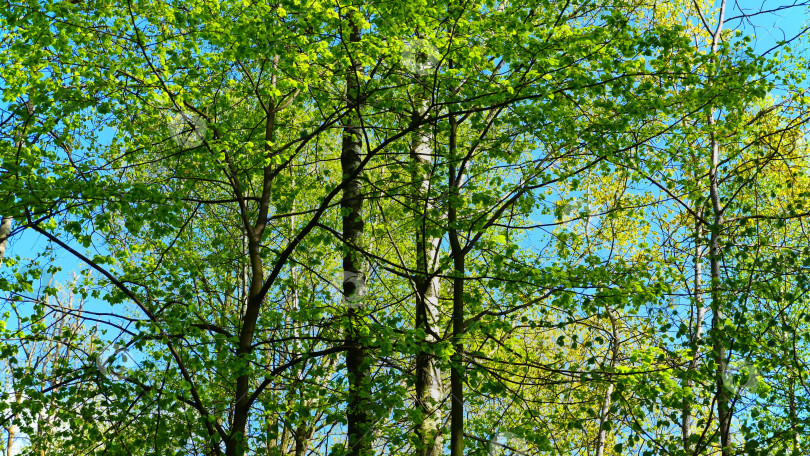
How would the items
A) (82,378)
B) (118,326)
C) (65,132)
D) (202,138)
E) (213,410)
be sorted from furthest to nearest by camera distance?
(213,410) < (65,132) < (202,138) < (82,378) < (118,326)

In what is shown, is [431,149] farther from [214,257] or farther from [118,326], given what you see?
[118,326]

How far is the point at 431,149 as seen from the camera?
1000cm

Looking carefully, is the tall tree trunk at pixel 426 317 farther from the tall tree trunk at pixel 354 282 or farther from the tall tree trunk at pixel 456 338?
the tall tree trunk at pixel 354 282

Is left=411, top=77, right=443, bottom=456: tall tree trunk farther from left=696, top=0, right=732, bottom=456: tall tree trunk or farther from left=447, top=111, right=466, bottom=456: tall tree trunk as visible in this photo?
left=696, top=0, right=732, bottom=456: tall tree trunk

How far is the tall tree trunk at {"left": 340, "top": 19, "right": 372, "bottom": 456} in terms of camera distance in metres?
7.27

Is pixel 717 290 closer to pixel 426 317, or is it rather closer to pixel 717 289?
pixel 717 289

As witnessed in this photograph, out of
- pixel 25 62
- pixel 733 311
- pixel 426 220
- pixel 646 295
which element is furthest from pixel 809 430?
pixel 25 62

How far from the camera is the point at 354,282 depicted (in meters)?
8.52

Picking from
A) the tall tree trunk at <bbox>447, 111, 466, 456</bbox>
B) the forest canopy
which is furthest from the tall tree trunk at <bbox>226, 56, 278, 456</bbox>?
the tall tree trunk at <bbox>447, 111, 466, 456</bbox>

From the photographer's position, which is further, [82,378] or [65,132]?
[65,132]

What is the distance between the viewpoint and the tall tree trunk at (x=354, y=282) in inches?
286

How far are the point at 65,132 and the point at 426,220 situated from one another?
4723mm

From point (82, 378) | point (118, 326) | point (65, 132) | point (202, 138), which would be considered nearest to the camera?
point (118, 326)

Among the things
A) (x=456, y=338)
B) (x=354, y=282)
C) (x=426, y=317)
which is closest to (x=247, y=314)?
(x=354, y=282)
